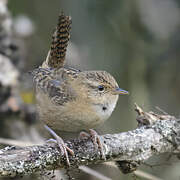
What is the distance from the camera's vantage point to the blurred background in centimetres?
486

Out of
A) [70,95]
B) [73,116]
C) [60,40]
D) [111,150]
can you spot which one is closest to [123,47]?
[60,40]

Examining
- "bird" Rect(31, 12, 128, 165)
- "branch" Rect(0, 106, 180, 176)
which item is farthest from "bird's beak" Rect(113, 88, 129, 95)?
"branch" Rect(0, 106, 180, 176)

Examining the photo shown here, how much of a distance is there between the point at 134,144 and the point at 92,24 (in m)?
2.74

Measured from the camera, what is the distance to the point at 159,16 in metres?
4.80

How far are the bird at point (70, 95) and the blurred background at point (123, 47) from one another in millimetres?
1337

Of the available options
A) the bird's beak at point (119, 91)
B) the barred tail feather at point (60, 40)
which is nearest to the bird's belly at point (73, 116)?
the bird's beak at point (119, 91)

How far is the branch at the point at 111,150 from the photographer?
2.26 metres

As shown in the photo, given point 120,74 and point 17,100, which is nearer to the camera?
point 17,100

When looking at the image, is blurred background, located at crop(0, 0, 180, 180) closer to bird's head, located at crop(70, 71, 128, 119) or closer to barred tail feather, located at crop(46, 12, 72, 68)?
barred tail feather, located at crop(46, 12, 72, 68)

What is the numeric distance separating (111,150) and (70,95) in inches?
24.4

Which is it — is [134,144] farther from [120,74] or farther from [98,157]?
[120,74]

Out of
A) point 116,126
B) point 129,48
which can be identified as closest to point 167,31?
point 129,48

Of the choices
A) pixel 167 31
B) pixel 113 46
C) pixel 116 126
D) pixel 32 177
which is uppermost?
pixel 167 31

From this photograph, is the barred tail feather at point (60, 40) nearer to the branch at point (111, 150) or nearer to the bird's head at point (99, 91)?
the bird's head at point (99, 91)
